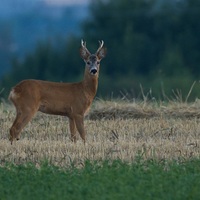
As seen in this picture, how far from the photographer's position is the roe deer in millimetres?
17094

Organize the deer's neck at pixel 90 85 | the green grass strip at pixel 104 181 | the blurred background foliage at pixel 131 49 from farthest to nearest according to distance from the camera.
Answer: the blurred background foliage at pixel 131 49, the deer's neck at pixel 90 85, the green grass strip at pixel 104 181

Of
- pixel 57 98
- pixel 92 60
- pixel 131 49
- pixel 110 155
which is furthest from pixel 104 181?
pixel 131 49

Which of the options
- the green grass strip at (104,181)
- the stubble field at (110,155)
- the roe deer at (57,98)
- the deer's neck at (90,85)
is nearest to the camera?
the green grass strip at (104,181)

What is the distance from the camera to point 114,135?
1739 centimetres

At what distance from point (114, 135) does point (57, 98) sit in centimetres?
94

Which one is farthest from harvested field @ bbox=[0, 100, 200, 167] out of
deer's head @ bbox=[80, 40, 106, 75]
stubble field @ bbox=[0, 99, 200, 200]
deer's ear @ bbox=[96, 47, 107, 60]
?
deer's ear @ bbox=[96, 47, 107, 60]

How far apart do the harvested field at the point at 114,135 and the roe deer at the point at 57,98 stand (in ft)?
0.86

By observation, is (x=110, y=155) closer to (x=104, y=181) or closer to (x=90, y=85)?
(x=104, y=181)

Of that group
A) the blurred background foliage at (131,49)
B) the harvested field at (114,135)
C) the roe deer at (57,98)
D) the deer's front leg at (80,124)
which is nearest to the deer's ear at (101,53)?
the roe deer at (57,98)

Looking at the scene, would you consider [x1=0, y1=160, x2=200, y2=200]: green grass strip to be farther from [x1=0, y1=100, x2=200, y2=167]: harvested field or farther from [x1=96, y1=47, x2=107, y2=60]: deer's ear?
[x1=96, y1=47, x2=107, y2=60]: deer's ear

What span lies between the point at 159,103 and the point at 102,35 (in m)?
34.4

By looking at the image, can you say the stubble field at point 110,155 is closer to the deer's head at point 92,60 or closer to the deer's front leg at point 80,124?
the deer's front leg at point 80,124

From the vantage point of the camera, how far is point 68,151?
1556 centimetres

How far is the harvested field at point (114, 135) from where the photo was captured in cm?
1512
